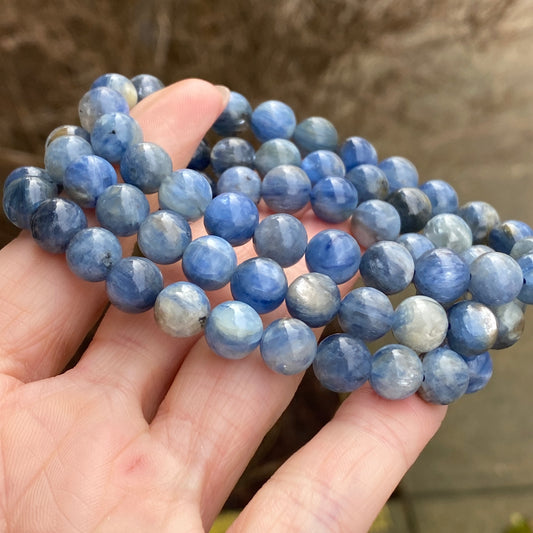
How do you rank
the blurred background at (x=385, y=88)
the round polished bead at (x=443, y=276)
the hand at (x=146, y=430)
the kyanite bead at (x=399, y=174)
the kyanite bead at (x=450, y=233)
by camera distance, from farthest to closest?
the blurred background at (x=385, y=88)
the kyanite bead at (x=399, y=174)
the kyanite bead at (x=450, y=233)
the round polished bead at (x=443, y=276)
the hand at (x=146, y=430)

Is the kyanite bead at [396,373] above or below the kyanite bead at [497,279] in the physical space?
below

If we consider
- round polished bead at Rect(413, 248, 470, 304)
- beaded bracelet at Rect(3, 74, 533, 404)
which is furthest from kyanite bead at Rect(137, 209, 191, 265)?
round polished bead at Rect(413, 248, 470, 304)

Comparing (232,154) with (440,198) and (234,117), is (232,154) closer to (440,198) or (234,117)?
(234,117)

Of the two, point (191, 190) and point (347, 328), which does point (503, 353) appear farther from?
point (191, 190)

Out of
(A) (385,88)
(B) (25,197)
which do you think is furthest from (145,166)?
(A) (385,88)

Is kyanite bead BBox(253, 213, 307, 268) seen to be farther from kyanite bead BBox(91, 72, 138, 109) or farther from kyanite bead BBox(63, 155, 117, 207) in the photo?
A: kyanite bead BBox(91, 72, 138, 109)

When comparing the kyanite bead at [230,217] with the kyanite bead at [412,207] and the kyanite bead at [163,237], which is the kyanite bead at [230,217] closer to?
the kyanite bead at [163,237]

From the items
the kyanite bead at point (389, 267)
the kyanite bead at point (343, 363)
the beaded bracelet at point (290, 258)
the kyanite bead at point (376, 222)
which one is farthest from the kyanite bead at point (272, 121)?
the kyanite bead at point (343, 363)
